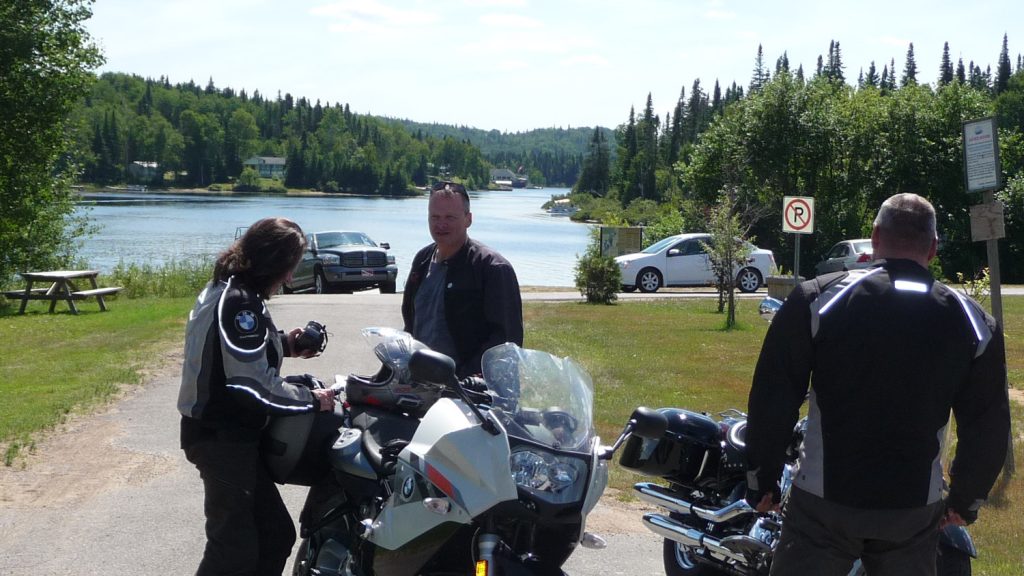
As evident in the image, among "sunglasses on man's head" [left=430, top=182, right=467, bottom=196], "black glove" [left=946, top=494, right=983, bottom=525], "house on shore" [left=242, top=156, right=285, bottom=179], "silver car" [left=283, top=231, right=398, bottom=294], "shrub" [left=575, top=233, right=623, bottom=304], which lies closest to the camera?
"black glove" [left=946, top=494, right=983, bottom=525]

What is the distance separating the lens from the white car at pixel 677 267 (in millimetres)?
27688

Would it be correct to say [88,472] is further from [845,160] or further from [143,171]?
[143,171]

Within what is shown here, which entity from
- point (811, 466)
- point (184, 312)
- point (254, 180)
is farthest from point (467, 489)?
point (254, 180)

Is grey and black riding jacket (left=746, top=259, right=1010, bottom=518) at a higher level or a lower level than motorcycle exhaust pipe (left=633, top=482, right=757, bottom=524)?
higher

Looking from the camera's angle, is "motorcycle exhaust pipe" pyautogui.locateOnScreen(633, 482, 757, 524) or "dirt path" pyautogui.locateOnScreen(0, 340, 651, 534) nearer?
"motorcycle exhaust pipe" pyautogui.locateOnScreen(633, 482, 757, 524)

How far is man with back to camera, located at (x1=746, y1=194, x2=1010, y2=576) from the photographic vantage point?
10.8ft

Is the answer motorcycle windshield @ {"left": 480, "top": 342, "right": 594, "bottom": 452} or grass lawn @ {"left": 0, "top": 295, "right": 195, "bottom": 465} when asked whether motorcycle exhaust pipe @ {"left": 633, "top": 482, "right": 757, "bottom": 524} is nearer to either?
motorcycle windshield @ {"left": 480, "top": 342, "right": 594, "bottom": 452}

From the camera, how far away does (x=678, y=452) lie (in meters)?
4.59

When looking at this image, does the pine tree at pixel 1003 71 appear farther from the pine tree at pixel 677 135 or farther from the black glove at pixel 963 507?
the black glove at pixel 963 507

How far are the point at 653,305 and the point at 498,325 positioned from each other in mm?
17788

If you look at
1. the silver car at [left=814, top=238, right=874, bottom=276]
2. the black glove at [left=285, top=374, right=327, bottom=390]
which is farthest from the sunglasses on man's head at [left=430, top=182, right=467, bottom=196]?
the silver car at [left=814, top=238, right=874, bottom=276]

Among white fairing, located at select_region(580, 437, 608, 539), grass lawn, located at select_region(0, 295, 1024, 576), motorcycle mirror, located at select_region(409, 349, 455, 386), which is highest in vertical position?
motorcycle mirror, located at select_region(409, 349, 455, 386)

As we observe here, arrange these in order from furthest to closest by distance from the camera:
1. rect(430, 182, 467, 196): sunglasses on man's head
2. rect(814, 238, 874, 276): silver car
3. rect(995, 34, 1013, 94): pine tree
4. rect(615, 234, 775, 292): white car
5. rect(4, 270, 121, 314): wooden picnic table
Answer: rect(995, 34, 1013, 94): pine tree → rect(814, 238, 874, 276): silver car → rect(615, 234, 775, 292): white car → rect(4, 270, 121, 314): wooden picnic table → rect(430, 182, 467, 196): sunglasses on man's head

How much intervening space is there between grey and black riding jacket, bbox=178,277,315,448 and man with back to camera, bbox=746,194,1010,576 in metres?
1.73
